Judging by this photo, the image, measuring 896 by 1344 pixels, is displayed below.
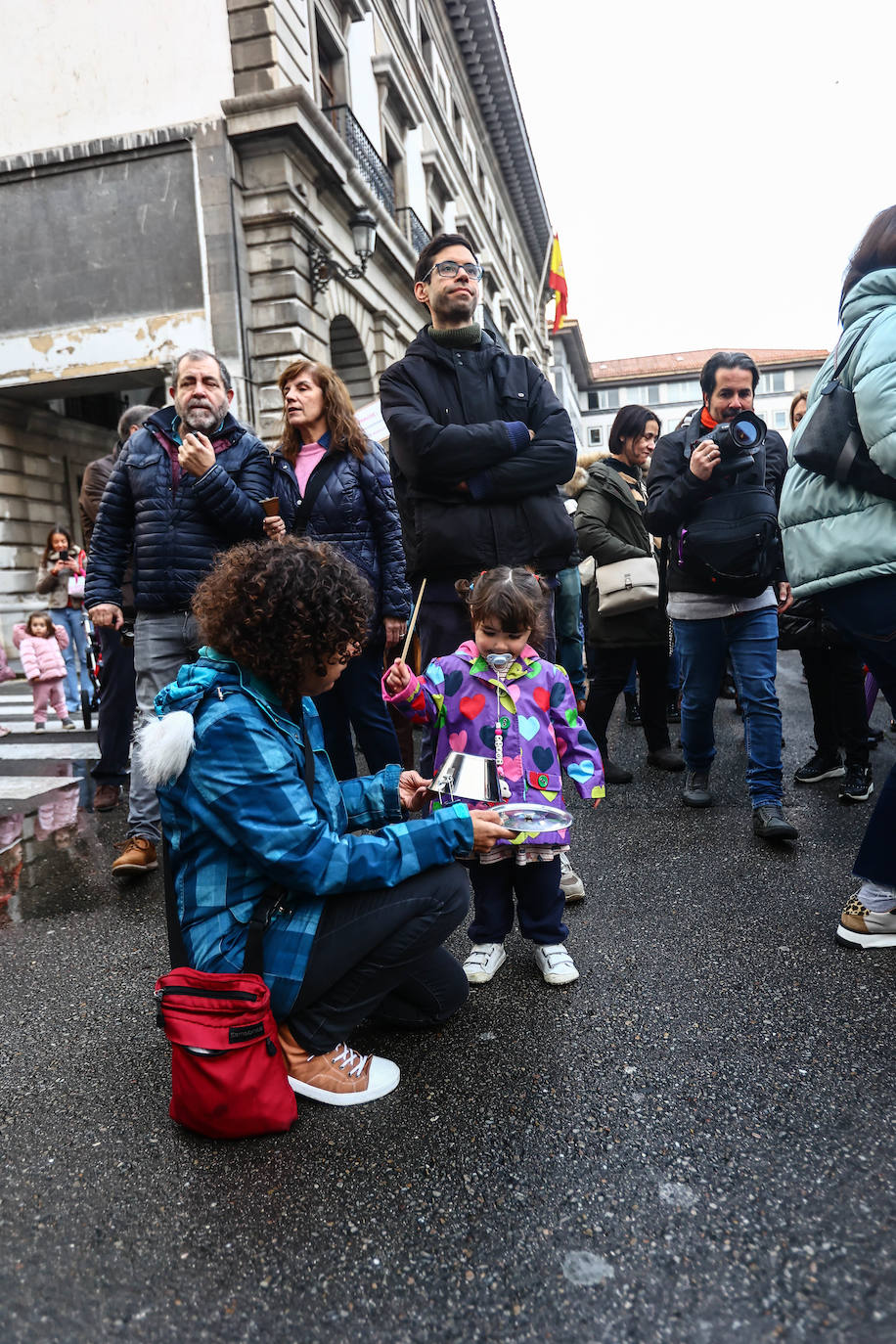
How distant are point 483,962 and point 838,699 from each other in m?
2.82

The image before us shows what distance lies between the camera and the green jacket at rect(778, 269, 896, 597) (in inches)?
93.8

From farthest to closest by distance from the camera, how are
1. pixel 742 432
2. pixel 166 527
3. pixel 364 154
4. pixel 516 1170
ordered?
pixel 364 154 < pixel 742 432 < pixel 166 527 < pixel 516 1170

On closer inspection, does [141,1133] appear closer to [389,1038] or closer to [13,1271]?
[13,1271]

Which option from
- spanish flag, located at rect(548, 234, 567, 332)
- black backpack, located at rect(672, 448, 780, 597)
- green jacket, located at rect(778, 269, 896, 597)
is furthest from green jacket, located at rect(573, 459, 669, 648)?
spanish flag, located at rect(548, 234, 567, 332)

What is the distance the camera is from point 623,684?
4.99 metres

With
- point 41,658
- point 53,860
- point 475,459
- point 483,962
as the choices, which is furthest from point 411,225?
point 483,962

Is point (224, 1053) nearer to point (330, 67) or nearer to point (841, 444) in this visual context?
point (841, 444)

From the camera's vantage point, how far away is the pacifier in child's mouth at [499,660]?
2652mm

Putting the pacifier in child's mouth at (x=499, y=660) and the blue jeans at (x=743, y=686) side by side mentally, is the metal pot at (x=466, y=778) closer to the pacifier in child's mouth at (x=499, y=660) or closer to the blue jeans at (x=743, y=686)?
the pacifier in child's mouth at (x=499, y=660)

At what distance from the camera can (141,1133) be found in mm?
1971

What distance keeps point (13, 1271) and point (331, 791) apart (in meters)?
1.13

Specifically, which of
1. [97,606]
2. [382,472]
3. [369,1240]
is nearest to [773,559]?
[382,472]

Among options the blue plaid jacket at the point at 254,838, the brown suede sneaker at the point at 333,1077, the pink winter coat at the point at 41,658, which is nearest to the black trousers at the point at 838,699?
the blue plaid jacket at the point at 254,838

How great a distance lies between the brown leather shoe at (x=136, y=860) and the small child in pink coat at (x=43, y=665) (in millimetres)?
4658
